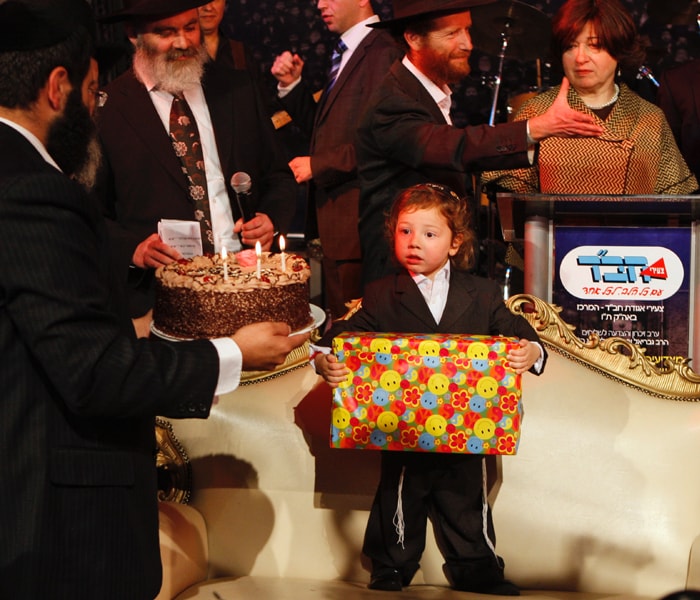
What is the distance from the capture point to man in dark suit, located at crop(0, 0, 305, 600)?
73.9 inches

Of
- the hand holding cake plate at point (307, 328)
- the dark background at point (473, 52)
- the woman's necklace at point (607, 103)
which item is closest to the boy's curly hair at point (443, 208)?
the hand holding cake plate at point (307, 328)

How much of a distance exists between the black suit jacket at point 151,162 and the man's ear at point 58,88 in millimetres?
1486

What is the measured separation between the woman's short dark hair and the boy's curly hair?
110 cm

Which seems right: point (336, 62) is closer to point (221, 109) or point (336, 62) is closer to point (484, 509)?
point (221, 109)

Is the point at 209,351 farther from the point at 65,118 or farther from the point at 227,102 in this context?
the point at 227,102

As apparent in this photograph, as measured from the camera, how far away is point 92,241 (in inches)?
77.6

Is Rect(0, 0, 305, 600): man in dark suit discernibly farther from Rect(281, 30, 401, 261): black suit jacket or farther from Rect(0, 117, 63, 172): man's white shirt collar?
Rect(281, 30, 401, 261): black suit jacket

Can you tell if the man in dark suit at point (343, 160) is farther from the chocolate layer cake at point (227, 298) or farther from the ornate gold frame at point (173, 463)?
the chocolate layer cake at point (227, 298)

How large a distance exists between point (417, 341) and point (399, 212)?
1.72 feet

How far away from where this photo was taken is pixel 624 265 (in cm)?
346

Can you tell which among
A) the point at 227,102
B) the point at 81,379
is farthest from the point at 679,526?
the point at 227,102

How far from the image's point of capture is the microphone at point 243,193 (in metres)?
3.19

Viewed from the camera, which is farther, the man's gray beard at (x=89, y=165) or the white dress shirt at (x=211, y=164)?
the white dress shirt at (x=211, y=164)

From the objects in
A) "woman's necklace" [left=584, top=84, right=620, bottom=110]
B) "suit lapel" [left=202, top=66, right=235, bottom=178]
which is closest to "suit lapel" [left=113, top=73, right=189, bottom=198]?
"suit lapel" [left=202, top=66, right=235, bottom=178]
